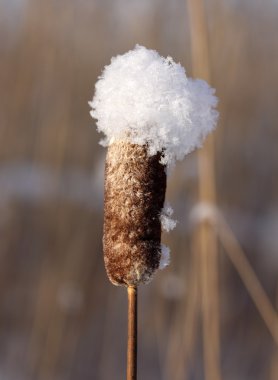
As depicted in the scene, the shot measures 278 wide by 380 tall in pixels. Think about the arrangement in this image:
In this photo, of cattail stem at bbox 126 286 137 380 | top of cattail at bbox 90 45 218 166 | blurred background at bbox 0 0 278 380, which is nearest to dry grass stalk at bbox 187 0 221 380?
top of cattail at bbox 90 45 218 166

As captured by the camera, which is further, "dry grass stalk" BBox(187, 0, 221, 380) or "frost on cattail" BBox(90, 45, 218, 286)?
"dry grass stalk" BBox(187, 0, 221, 380)

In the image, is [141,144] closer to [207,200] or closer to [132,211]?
[132,211]

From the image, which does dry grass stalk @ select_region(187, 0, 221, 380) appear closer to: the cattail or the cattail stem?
the cattail

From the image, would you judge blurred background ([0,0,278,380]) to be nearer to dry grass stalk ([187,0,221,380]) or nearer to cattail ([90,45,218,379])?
dry grass stalk ([187,0,221,380])

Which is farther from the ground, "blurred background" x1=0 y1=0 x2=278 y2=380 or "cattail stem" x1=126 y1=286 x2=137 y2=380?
"blurred background" x1=0 y1=0 x2=278 y2=380

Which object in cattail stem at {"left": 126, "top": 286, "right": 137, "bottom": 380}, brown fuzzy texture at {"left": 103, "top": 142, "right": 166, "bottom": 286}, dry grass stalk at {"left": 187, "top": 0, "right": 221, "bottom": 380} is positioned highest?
dry grass stalk at {"left": 187, "top": 0, "right": 221, "bottom": 380}

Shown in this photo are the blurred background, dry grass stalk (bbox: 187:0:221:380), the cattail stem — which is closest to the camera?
the cattail stem

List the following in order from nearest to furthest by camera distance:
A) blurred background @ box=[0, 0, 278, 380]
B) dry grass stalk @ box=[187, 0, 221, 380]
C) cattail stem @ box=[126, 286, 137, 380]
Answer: cattail stem @ box=[126, 286, 137, 380]
dry grass stalk @ box=[187, 0, 221, 380]
blurred background @ box=[0, 0, 278, 380]
